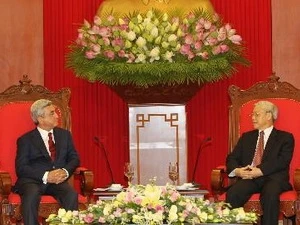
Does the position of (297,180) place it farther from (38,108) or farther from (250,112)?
(38,108)

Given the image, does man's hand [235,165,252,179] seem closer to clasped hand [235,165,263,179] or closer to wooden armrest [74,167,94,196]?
clasped hand [235,165,263,179]

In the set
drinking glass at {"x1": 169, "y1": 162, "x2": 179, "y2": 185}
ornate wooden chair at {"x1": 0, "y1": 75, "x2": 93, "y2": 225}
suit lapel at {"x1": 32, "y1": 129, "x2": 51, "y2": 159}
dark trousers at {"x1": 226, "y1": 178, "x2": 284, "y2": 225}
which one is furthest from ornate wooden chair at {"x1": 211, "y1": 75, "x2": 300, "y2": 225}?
suit lapel at {"x1": 32, "y1": 129, "x2": 51, "y2": 159}

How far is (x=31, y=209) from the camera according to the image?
6.32m

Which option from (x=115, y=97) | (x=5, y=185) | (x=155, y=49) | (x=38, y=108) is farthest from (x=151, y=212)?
(x=115, y=97)

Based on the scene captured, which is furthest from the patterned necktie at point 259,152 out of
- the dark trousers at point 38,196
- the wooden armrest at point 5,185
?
the wooden armrest at point 5,185

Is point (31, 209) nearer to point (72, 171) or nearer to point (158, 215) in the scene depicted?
point (72, 171)

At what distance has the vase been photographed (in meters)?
6.94

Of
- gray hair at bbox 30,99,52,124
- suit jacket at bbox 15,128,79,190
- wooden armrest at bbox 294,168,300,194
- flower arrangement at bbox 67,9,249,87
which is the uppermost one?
flower arrangement at bbox 67,9,249,87

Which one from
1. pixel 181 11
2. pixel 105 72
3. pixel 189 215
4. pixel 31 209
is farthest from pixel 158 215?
pixel 181 11

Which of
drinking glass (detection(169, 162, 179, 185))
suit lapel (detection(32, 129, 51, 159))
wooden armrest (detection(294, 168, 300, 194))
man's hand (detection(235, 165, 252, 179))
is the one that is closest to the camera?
wooden armrest (detection(294, 168, 300, 194))

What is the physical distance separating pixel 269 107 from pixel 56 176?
5.17 feet

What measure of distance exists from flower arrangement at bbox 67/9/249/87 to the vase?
0.26 feet

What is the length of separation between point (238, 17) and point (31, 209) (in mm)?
2682

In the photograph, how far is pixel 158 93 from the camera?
275 inches
